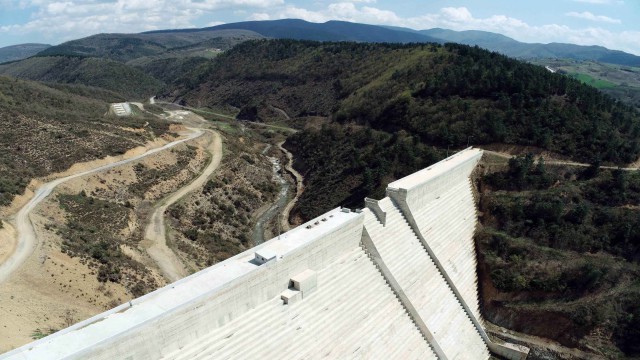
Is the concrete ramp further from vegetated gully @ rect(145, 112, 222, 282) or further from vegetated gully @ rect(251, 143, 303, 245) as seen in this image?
vegetated gully @ rect(145, 112, 222, 282)

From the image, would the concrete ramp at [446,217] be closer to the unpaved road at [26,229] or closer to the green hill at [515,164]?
the green hill at [515,164]

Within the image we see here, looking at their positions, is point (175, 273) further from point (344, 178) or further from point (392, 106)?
point (392, 106)

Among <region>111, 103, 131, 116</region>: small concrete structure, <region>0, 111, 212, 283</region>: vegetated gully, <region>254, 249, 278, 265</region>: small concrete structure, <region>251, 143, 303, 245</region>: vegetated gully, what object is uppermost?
<region>254, 249, 278, 265</region>: small concrete structure

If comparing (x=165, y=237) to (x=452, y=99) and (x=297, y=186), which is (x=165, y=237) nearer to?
(x=297, y=186)

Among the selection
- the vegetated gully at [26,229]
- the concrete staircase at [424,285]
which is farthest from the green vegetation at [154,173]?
the concrete staircase at [424,285]

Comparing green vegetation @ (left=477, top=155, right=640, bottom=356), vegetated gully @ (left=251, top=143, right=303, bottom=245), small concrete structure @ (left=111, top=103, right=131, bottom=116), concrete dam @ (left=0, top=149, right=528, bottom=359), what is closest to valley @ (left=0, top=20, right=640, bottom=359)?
green vegetation @ (left=477, top=155, right=640, bottom=356)

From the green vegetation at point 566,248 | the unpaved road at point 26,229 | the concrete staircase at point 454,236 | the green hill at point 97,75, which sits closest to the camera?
the unpaved road at point 26,229

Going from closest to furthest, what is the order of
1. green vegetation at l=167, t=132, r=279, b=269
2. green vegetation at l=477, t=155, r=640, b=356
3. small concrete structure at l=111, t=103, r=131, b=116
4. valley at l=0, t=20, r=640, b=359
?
1. valley at l=0, t=20, r=640, b=359
2. green vegetation at l=477, t=155, r=640, b=356
3. green vegetation at l=167, t=132, r=279, b=269
4. small concrete structure at l=111, t=103, r=131, b=116
